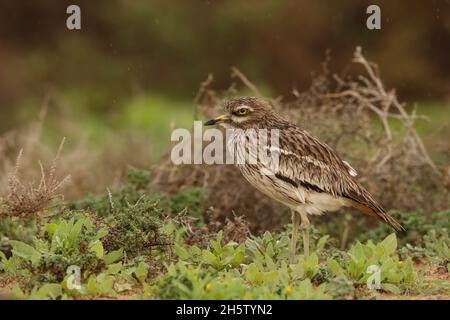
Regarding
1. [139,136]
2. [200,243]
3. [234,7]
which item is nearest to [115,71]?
[234,7]

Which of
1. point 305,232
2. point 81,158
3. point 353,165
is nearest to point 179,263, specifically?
point 305,232

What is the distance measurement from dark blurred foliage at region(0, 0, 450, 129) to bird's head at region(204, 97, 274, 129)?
7.26 metres

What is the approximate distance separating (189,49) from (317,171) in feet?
27.2

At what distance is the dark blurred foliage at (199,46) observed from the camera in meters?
14.3

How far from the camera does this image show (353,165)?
Result: 333 inches

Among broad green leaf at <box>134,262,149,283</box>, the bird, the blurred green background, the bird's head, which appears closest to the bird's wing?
the bird

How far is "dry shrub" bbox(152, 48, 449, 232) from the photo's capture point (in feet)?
27.2

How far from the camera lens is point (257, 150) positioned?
6.82 m

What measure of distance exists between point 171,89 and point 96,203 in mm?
7075

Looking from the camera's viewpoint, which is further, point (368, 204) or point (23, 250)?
point (368, 204)

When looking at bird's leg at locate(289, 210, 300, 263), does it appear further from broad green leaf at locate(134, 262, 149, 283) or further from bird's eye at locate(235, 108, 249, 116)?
broad green leaf at locate(134, 262, 149, 283)

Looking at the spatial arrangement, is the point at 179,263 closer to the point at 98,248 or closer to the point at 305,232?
the point at 98,248

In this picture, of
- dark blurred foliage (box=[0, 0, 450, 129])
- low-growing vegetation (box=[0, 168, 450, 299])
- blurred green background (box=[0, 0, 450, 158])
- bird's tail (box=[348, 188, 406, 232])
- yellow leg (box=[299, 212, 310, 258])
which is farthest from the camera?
dark blurred foliage (box=[0, 0, 450, 129])

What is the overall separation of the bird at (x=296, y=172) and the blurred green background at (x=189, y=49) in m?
6.72
